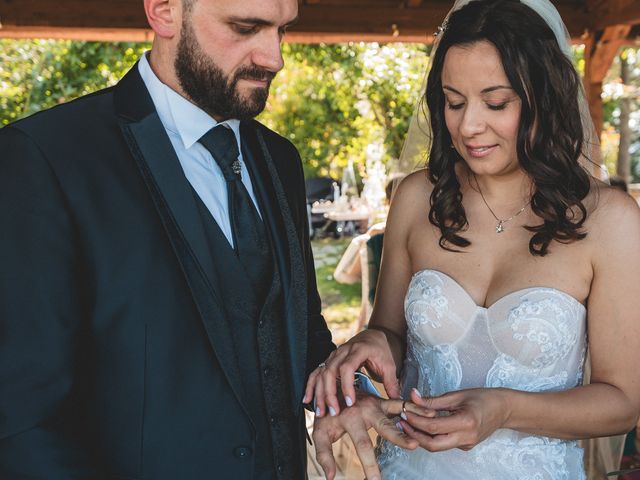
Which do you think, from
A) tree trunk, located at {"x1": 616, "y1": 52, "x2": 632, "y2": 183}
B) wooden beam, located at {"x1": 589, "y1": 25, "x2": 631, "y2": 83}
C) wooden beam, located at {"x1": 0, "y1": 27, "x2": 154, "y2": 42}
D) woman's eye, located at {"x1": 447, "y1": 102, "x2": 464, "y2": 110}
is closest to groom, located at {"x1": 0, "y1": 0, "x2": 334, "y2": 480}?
woman's eye, located at {"x1": 447, "y1": 102, "x2": 464, "y2": 110}

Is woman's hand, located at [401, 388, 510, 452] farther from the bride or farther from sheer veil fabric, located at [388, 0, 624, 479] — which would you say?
sheer veil fabric, located at [388, 0, 624, 479]

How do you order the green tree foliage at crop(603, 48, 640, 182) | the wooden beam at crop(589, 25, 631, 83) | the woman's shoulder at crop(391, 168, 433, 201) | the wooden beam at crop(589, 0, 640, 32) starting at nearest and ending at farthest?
the woman's shoulder at crop(391, 168, 433, 201) → the wooden beam at crop(589, 0, 640, 32) → the wooden beam at crop(589, 25, 631, 83) → the green tree foliage at crop(603, 48, 640, 182)

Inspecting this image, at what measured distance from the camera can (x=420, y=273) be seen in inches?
91.4

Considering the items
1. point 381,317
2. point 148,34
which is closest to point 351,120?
point 148,34

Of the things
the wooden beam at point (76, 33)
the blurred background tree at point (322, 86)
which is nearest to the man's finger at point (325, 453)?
the wooden beam at point (76, 33)

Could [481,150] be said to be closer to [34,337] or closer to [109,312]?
[109,312]

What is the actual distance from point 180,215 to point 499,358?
1.05m

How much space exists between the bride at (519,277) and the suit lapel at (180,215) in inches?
13.2

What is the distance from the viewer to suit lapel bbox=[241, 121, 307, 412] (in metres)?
1.84

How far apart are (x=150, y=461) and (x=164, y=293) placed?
369mm

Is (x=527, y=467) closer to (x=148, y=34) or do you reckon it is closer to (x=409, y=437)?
(x=409, y=437)

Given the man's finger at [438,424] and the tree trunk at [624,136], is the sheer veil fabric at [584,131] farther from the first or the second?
the tree trunk at [624,136]

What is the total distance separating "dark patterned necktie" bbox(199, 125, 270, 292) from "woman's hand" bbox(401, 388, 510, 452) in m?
0.48

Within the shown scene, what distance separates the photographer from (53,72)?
11.7 meters
